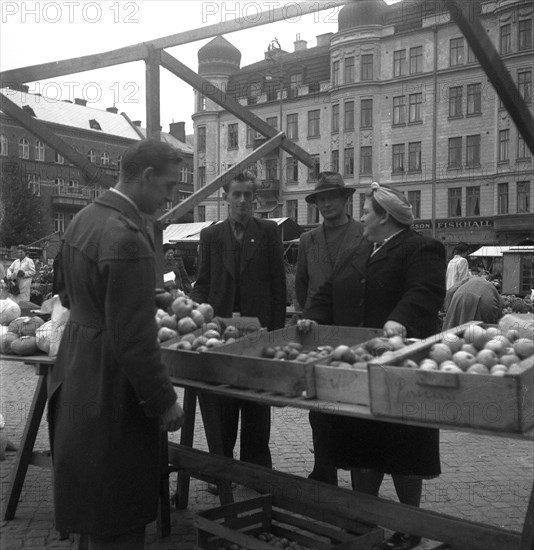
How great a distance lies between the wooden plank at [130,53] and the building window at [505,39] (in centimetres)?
3344

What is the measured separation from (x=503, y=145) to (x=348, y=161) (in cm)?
813

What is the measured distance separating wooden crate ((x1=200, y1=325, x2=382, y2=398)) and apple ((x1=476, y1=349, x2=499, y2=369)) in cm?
69

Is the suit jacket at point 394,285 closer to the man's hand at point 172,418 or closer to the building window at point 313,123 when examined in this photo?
the man's hand at point 172,418

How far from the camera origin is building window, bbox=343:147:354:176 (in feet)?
127

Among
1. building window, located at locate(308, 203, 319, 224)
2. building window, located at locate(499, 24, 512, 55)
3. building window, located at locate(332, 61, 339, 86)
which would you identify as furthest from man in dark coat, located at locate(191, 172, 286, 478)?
building window, located at locate(308, 203, 319, 224)

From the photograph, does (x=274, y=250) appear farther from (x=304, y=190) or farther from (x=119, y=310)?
(x=304, y=190)

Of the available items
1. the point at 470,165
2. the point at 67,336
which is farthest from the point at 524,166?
the point at 67,336

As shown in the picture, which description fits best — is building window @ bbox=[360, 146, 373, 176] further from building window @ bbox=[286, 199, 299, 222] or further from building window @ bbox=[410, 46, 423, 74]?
building window @ bbox=[286, 199, 299, 222]

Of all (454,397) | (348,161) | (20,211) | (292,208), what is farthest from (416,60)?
(454,397)

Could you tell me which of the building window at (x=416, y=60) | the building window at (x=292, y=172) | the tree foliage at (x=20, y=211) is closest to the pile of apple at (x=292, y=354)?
the building window at (x=416, y=60)

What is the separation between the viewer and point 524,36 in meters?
34.3

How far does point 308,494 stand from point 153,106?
254 cm

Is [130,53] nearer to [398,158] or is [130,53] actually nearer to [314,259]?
[314,259]

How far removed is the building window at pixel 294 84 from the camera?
42.9m
